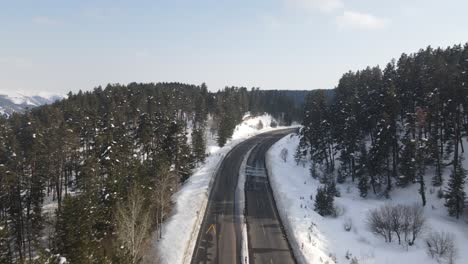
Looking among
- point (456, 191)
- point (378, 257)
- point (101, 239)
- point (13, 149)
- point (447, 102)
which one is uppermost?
point (447, 102)

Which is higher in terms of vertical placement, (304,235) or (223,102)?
(223,102)

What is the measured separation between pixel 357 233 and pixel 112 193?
2953 cm

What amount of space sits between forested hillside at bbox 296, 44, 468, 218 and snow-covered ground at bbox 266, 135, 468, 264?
6.12 feet

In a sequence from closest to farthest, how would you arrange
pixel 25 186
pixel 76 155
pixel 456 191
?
pixel 456 191 < pixel 25 186 < pixel 76 155

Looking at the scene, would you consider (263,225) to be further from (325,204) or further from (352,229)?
(352,229)

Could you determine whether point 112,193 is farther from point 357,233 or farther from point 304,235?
point 357,233

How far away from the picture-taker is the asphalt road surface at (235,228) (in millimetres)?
38375

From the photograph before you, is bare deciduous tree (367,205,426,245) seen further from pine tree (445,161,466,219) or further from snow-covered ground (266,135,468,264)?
pine tree (445,161,466,219)

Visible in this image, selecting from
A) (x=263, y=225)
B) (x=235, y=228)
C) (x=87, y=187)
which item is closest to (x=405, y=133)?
(x=263, y=225)

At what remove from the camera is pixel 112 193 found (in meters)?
37.9

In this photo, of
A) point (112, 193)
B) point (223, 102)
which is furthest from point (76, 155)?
point (223, 102)

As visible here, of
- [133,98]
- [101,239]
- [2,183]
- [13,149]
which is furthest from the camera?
[133,98]

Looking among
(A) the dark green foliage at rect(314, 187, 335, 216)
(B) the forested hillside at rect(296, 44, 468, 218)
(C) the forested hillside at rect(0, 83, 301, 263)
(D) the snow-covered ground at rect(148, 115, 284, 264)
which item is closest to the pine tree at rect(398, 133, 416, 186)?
(B) the forested hillside at rect(296, 44, 468, 218)

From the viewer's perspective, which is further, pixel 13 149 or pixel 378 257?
pixel 13 149
